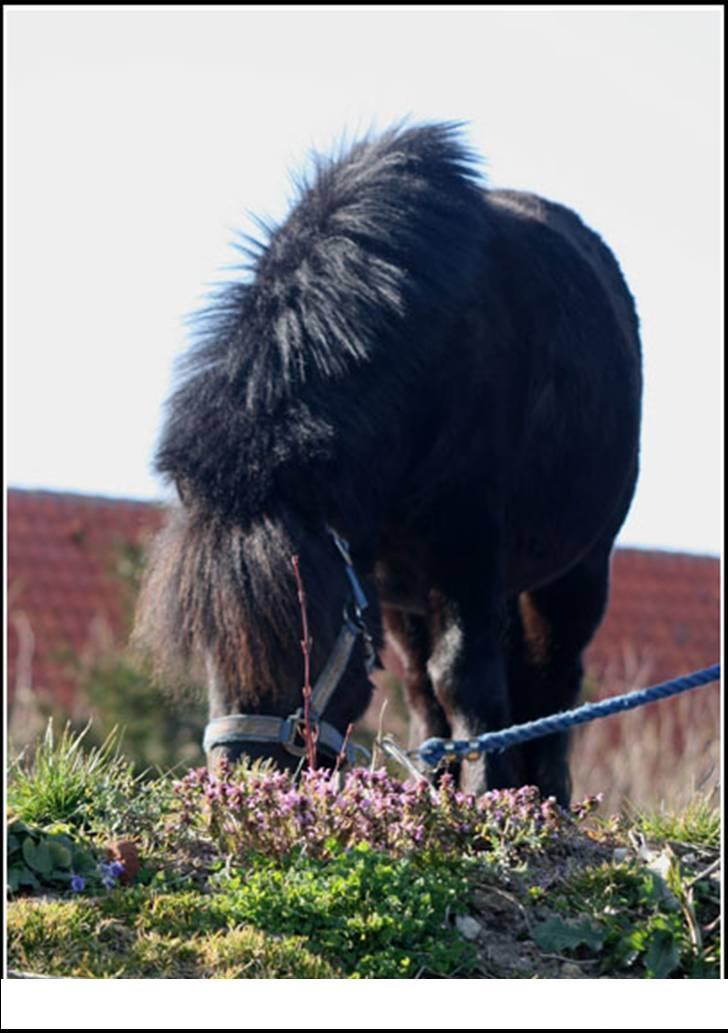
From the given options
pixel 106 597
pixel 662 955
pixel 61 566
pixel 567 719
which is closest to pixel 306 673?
pixel 567 719

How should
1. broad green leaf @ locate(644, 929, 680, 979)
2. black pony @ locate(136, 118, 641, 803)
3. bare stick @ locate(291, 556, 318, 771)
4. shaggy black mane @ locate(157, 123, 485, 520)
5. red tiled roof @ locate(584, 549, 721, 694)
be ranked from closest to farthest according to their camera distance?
broad green leaf @ locate(644, 929, 680, 979) → bare stick @ locate(291, 556, 318, 771) → black pony @ locate(136, 118, 641, 803) → shaggy black mane @ locate(157, 123, 485, 520) → red tiled roof @ locate(584, 549, 721, 694)

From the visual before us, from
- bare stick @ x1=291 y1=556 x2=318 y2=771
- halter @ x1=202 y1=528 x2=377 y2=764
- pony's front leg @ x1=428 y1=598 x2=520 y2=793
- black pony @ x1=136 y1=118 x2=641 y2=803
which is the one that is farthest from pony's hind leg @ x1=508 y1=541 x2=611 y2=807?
bare stick @ x1=291 y1=556 x2=318 y2=771

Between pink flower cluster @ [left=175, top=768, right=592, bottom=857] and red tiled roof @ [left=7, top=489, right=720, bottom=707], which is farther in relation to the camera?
red tiled roof @ [left=7, top=489, right=720, bottom=707]

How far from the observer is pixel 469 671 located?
5.71m

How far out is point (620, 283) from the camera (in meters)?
7.49

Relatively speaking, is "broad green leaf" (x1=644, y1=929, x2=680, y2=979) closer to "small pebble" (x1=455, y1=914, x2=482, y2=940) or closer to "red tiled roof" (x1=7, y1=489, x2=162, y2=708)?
"small pebble" (x1=455, y1=914, x2=482, y2=940)

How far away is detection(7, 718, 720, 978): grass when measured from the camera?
12.3 ft

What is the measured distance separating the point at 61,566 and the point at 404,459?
27.8ft

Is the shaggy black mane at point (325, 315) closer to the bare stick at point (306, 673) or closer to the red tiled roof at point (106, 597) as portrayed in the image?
the bare stick at point (306, 673)

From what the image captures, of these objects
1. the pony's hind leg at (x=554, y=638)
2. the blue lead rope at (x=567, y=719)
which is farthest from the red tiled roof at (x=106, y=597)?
the blue lead rope at (x=567, y=719)

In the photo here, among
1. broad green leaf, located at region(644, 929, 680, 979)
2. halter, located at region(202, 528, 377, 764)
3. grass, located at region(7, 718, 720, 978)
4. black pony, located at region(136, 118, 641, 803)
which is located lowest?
broad green leaf, located at region(644, 929, 680, 979)

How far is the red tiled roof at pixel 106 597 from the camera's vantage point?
13.0 metres

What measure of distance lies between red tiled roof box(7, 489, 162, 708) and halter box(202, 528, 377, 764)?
7.95 metres

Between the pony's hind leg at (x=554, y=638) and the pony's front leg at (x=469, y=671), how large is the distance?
114 cm
